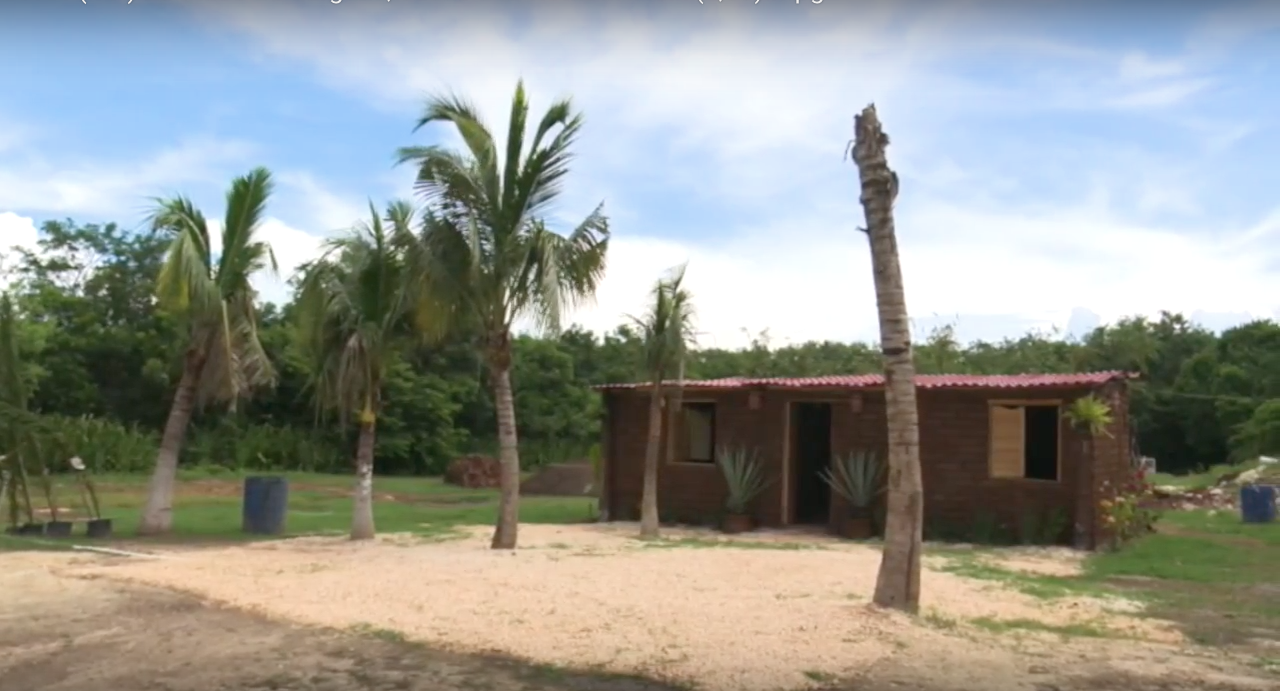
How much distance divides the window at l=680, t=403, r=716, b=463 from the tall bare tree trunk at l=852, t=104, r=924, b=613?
1058cm

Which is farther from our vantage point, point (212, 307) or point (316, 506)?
point (316, 506)

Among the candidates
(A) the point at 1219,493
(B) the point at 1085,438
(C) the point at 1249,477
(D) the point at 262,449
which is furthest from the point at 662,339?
(D) the point at 262,449

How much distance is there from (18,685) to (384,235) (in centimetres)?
920

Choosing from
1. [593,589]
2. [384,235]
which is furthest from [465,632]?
[384,235]

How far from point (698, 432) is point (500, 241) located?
7329mm

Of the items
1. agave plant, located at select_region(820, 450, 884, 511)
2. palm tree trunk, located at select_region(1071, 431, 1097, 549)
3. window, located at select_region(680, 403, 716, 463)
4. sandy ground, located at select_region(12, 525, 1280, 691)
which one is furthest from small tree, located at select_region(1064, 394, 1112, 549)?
window, located at select_region(680, 403, 716, 463)

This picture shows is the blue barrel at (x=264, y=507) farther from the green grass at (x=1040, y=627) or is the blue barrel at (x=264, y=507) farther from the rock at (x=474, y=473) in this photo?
the rock at (x=474, y=473)

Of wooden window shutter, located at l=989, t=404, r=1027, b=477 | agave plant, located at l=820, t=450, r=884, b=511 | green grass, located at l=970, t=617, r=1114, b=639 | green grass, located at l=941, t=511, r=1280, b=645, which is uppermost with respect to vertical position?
wooden window shutter, located at l=989, t=404, r=1027, b=477

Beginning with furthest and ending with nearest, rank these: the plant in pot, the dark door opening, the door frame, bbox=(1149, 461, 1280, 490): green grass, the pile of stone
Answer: bbox=(1149, 461, 1280, 490): green grass < the pile of stone < the dark door opening < the door frame < the plant in pot

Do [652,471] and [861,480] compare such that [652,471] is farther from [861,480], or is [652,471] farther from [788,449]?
[861,480]

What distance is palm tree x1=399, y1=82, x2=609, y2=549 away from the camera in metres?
13.3

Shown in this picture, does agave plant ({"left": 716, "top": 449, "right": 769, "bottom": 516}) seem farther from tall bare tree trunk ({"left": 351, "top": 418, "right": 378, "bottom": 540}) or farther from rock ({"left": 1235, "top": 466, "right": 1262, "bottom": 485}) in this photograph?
rock ({"left": 1235, "top": 466, "right": 1262, "bottom": 485})

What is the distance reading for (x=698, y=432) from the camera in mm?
19781

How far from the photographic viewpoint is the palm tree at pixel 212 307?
15.6m
